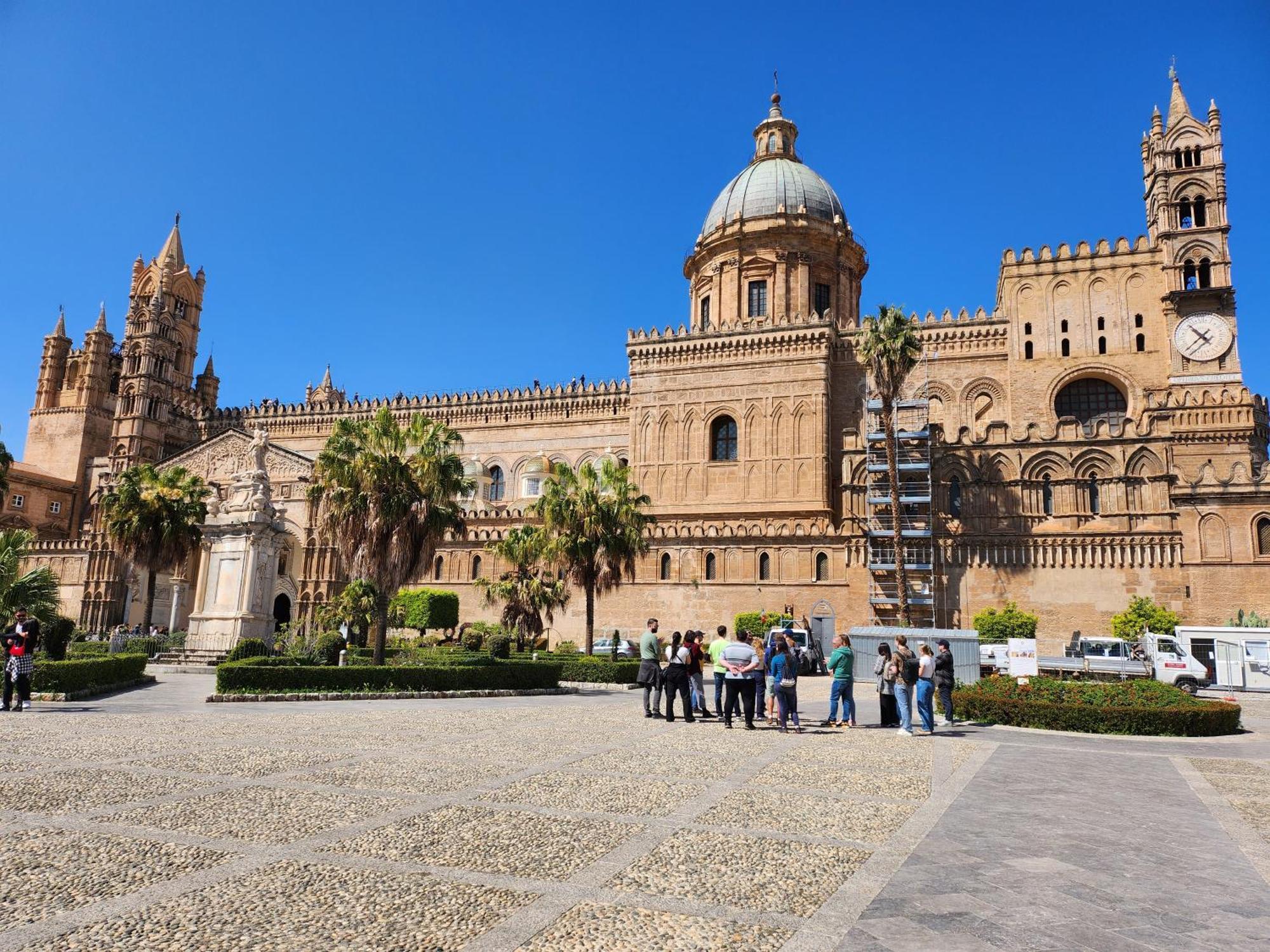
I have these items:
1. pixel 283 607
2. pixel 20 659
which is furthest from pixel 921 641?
pixel 283 607

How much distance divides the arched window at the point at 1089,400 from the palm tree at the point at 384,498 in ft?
100

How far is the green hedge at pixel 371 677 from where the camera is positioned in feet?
56.1

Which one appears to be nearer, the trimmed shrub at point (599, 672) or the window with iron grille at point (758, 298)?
the trimmed shrub at point (599, 672)

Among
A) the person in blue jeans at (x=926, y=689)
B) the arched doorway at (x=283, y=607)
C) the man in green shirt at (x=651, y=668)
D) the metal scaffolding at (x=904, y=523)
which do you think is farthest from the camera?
the arched doorway at (x=283, y=607)

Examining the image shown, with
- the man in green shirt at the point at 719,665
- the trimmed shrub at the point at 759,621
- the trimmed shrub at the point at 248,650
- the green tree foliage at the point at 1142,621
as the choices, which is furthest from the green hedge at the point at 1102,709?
the green tree foliage at the point at 1142,621

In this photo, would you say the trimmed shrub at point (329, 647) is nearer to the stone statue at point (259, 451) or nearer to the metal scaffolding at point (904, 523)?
the stone statue at point (259, 451)

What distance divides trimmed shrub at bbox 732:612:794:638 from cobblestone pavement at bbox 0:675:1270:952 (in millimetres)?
21153

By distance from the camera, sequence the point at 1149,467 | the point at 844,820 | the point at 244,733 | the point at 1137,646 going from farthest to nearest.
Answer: the point at 1149,467
the point at 1137,646
the point at 244,733
the point at 844,820

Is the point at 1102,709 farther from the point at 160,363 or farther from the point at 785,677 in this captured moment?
the point at 160,363

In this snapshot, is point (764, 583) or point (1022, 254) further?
point (1022, 254)

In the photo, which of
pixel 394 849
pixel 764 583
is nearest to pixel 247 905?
pixel 394 849

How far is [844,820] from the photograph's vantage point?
7203 mm

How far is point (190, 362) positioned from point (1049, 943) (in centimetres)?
6950

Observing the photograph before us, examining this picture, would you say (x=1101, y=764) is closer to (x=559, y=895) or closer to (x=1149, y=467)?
(x=559, y=895)
